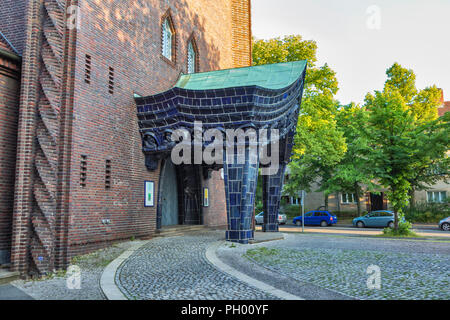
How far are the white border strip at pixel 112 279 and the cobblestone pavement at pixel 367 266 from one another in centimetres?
316

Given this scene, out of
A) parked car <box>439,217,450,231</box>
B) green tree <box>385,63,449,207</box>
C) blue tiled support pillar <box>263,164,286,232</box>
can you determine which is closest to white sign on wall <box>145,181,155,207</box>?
blue tiled support pillar <box>263,164,286,232</box>

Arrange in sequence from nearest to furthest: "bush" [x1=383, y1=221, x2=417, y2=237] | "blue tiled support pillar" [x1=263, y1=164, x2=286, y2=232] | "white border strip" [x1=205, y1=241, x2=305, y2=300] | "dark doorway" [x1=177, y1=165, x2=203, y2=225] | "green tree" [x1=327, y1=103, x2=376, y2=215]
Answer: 1. "white border strip" [x1=205, y1=241, x2=305, y2=300]
2. "blue tiled support pillar" [x1=263, y1=164, x2=286, y2=232]
3. "bush" [x1=383, y1=221, x2=417, y2=237]
4. "dark doorway" [x1=177, y1=165, x2=203, y2=225]
5. "green tree" [x1=327, y1=103, x2=376, y2=215]

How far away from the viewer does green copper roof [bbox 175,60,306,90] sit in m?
12.4

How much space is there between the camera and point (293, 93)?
43.6 ft

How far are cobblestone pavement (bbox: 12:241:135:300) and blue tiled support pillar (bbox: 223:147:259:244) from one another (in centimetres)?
371

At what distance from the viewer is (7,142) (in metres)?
8.14

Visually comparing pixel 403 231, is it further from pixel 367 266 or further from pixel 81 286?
pixel 81 286

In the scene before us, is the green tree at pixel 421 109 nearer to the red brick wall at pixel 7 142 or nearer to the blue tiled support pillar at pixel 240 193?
the blue tiled support pillar at pixel 240 193

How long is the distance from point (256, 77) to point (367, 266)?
7.55m

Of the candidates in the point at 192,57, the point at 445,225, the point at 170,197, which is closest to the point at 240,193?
the point at 170,197

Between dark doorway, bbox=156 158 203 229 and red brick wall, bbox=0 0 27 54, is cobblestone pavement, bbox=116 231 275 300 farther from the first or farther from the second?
dark doorway, bbox=156 158 203 229

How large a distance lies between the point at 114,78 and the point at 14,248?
18.9 feet

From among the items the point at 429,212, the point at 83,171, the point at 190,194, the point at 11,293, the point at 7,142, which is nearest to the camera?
the point at 11,293

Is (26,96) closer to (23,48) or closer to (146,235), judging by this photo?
(23,48)
